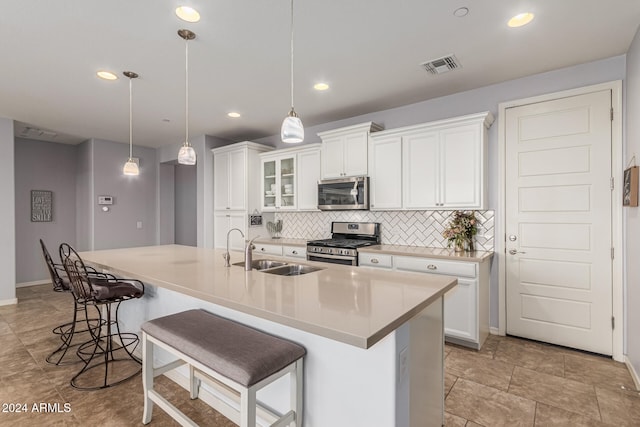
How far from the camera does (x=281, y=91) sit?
139 inches

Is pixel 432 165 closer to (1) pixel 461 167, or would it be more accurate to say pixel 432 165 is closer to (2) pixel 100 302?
(1) pixel 461 167

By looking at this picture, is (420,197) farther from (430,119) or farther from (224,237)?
(224,237)

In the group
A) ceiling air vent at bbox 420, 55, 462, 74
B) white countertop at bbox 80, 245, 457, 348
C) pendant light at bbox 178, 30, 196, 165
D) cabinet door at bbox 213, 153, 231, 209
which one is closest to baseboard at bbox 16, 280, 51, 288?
cabinet door at bbox 213, 153, 231, 209

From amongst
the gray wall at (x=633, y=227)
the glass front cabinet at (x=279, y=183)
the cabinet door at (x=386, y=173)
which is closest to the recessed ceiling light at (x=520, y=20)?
the gray wall at (x=633, y=227)

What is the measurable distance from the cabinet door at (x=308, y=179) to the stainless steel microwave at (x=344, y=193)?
201 mm

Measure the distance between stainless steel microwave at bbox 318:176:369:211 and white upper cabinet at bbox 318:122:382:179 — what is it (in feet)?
0.33

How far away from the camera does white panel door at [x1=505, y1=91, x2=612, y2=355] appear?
2828 mm

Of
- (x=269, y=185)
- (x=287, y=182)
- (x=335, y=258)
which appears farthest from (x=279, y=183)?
(x=335, y=258)

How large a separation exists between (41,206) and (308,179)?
526cm

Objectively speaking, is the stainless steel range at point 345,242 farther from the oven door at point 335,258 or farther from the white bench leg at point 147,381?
the white bench leg at point 147,381

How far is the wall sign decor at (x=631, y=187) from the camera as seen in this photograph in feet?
7.52

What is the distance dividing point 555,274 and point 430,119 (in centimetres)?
209

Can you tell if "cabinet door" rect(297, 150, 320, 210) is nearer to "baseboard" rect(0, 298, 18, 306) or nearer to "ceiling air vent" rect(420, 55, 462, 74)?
"ceiling air vent" rect(420, 55, 462, 74)

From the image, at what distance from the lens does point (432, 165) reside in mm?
3455
